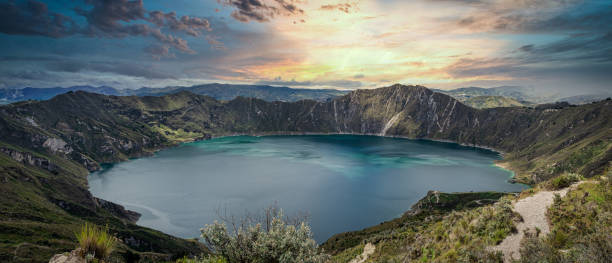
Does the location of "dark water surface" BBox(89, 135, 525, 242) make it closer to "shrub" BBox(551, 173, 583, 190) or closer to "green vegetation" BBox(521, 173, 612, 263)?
"shrub" BBox(551, 173, 583, 190)

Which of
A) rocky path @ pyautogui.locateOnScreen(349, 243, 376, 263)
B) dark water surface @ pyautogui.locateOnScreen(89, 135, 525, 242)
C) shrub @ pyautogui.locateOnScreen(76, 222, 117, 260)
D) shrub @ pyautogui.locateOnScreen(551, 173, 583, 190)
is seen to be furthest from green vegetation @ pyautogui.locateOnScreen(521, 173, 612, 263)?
dark water surface @ pyautogui.locateOnScreen(89, 135, 525, 242)

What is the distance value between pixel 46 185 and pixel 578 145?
28855 centimetres

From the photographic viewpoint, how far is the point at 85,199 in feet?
395

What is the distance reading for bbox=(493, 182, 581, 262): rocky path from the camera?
15.6 meters

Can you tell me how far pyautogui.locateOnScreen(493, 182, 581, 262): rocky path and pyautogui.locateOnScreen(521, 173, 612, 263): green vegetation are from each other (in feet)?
1.68

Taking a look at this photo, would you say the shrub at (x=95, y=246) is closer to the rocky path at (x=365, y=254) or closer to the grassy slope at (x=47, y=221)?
the rocky path at (x=365, y=254)

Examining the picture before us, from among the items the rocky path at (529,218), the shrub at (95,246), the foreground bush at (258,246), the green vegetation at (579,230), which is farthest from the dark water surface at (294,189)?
the shrub at (95,246)

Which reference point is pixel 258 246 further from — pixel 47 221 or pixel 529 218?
pixel 47 221

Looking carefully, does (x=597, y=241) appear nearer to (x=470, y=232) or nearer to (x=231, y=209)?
(x=470, y=232)

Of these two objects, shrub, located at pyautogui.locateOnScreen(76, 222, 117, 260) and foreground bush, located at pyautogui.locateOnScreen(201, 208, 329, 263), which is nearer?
shrub, located at pyautogui.locateOnScreen(76, 222, 117, 260)

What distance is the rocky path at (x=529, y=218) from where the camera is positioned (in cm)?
1564

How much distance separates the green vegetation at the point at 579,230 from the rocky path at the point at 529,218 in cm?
51

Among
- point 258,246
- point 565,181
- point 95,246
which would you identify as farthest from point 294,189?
point 95,246

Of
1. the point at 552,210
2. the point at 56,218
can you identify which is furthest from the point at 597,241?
the point at 56,218
